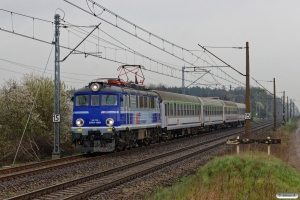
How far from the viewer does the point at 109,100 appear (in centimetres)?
2147

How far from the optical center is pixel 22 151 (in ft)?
71.2

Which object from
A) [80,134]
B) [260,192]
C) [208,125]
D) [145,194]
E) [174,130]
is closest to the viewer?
[260,192]

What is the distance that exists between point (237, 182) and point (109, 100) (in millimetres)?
10402

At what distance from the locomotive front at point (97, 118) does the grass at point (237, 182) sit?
6860 millimetres

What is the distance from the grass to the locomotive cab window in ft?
27.3

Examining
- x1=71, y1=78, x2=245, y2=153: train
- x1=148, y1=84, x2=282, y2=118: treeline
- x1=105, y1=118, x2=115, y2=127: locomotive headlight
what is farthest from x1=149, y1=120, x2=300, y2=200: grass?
x1=148, y1=84, x2=282, y2=118: treeline

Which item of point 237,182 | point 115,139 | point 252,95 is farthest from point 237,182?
point 252,95

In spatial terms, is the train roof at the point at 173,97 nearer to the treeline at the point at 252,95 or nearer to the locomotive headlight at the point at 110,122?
the locomotive headlight at the point at 110,122

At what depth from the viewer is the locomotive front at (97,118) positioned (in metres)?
21.1

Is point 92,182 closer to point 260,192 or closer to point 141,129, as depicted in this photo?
point 260,192

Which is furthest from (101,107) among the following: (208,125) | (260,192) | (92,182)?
(208,125)

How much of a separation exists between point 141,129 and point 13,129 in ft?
22.7

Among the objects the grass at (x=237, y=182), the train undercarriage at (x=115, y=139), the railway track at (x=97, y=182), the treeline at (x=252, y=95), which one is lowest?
the railway track at (x=97, y=182)

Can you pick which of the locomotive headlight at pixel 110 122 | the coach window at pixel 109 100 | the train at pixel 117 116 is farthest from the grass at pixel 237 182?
the coach window at pixel 109 100
